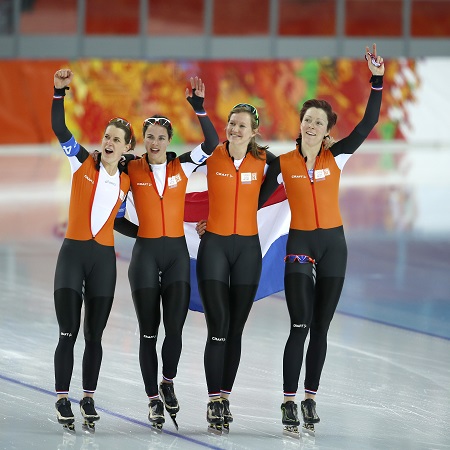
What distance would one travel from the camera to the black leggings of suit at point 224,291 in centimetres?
473

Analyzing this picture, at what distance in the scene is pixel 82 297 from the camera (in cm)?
473

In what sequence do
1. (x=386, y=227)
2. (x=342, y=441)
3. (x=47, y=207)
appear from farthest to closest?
(x=47, y=207), (x=386, y=227), (x=342, y=441)

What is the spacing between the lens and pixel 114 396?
5.35 metres

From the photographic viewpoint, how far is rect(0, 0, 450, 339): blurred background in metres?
14.6

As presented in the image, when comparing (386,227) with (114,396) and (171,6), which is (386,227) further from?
(171,6)

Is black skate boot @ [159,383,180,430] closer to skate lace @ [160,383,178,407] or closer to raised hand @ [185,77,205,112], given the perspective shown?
skate lace @ [160,383,178,407]

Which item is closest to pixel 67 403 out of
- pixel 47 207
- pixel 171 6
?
pixel 47 207

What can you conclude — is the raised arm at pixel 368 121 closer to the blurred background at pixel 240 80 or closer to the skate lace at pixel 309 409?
the skate lace at pixel 309 409

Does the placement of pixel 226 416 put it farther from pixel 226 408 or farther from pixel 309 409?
pixel 309 409

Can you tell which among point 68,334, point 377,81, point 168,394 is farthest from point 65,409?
point 377,81

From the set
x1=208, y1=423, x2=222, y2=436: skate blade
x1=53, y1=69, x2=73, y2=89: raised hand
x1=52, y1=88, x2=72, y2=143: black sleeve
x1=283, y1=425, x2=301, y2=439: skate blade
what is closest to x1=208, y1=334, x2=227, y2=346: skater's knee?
x1=208, y1=423, x2=222, y2=436: skate blade

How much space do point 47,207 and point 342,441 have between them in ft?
28.1

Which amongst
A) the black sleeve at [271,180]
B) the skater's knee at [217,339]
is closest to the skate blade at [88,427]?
the skater's knee at [217,339]

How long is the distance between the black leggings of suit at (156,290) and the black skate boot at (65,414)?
0.37 m
